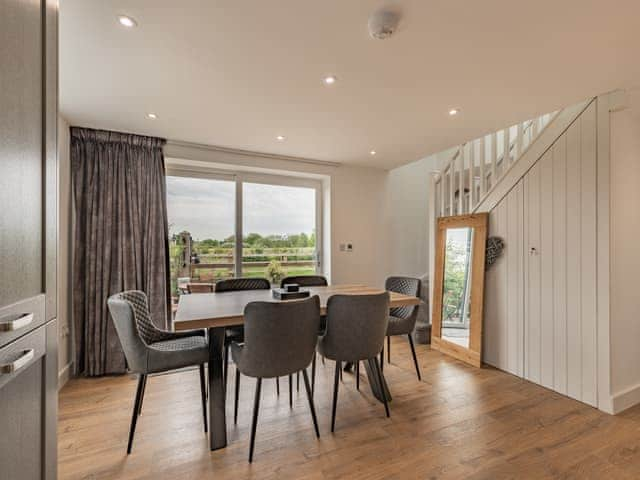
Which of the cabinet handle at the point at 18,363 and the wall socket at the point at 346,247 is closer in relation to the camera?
the cabinet handle at the point at 18,363

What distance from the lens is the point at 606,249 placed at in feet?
7.50

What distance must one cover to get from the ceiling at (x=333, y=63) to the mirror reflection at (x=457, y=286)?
123 cm

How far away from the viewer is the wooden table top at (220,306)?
5.84ft

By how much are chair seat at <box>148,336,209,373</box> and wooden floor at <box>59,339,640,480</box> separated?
1.67 ft

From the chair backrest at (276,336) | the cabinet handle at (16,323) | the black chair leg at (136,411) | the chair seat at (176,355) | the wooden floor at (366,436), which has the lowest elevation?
the wooden floor at (366,436)

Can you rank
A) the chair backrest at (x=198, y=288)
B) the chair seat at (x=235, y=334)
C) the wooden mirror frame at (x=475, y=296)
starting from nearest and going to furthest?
the chair seat at (x=235, y=334) → the wooden mirror frame at (x=475, y=296) → the chair backrest at (x=198, y=288)

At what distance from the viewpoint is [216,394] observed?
1951mm

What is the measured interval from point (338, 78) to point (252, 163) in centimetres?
195

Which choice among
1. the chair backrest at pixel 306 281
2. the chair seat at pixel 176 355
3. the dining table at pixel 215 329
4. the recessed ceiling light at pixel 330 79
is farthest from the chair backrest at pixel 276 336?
the recessed ceiling light at pixel 330 79

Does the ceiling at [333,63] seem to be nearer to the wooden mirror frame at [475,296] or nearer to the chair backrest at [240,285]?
the wooden mirror frame at [475,296]

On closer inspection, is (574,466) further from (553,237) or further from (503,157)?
(503,157)

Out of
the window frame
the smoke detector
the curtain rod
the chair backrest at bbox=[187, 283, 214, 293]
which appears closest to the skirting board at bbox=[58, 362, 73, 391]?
the chair backrest at bbox=[187, 283, 214, 293]

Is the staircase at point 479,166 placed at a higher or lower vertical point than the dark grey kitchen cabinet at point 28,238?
higher

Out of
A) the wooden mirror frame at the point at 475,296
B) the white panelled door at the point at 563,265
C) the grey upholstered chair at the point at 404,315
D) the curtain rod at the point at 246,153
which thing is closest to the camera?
the white panelled door at the point at 563,265
